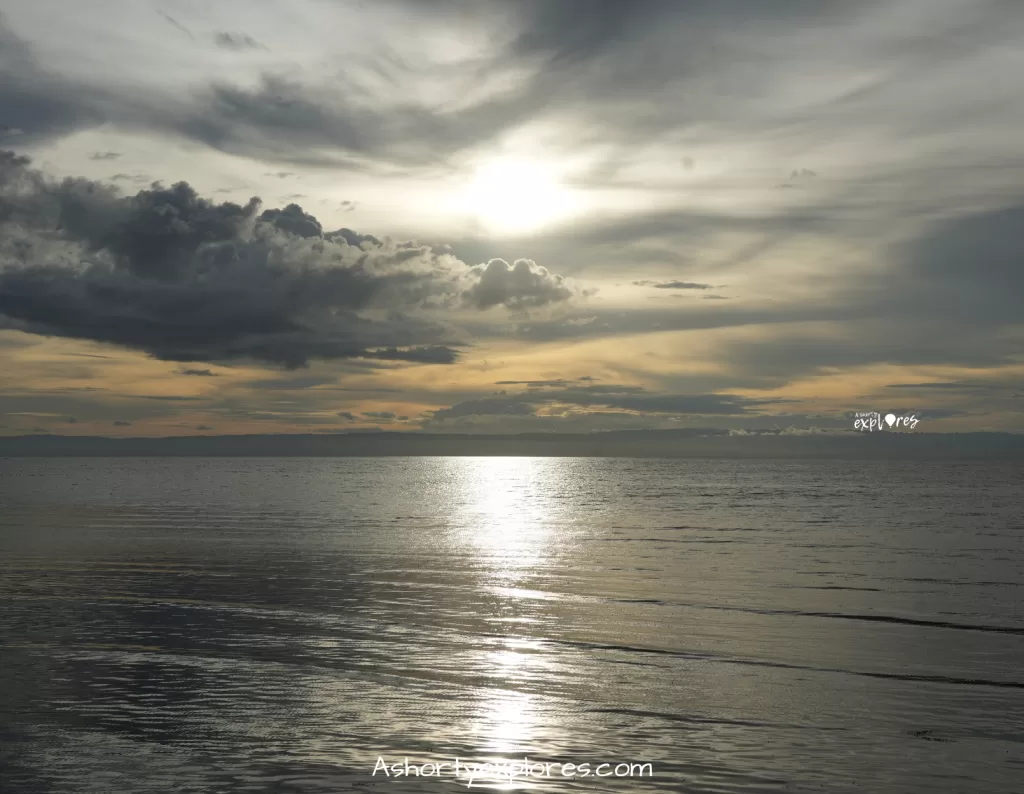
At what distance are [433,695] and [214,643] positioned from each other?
823cm

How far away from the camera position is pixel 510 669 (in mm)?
21266

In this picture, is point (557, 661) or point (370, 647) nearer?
point (557, 661)

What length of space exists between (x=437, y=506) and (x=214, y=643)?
82418 mm

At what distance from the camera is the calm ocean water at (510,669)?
14.5m

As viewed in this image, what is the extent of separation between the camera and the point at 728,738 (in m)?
16.2

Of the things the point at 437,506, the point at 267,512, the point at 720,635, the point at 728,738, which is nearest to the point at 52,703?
the point at 728,738

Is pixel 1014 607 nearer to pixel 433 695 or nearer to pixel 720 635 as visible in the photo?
pixel 720 635

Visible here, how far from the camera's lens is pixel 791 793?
13375mm

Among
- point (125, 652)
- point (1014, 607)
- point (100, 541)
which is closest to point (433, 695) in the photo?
point (125, 652)

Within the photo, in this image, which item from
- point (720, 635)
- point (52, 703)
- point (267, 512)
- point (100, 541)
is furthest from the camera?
point (267, 512)

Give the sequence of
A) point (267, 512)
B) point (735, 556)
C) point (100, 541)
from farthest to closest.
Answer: point (267, 512)
point (100, 541)
point (735, 556)

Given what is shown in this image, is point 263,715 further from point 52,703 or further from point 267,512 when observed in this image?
point 267,512

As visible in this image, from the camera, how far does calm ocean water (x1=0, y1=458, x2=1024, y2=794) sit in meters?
14.5

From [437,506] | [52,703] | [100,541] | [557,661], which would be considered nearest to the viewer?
[52,703]
